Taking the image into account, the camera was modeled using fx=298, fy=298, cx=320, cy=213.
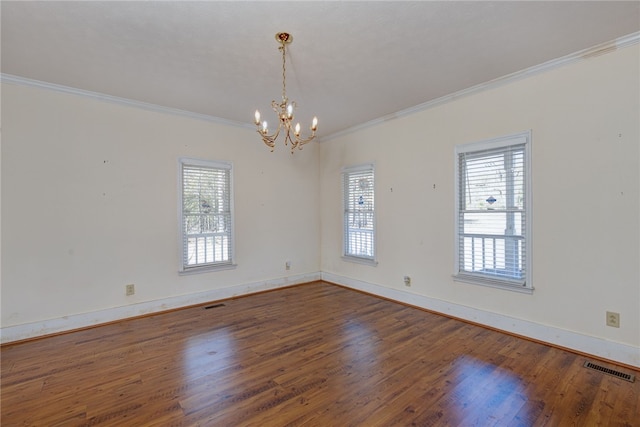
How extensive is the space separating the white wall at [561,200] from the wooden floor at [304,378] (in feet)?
1.20

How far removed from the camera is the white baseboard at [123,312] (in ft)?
10.4

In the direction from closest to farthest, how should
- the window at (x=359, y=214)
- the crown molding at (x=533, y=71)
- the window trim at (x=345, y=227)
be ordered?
the crown molding at (x=533, y=71)
the window trim at (x=345, y=227)
the window at (x=359, y=214)

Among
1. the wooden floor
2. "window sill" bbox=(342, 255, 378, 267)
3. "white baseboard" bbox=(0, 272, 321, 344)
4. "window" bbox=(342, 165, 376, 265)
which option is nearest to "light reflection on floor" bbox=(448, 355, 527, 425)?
the wooden floor

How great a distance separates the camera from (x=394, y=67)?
300cm

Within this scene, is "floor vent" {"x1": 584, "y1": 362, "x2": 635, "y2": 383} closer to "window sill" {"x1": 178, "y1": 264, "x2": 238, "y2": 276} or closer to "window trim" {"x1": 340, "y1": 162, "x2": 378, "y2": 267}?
"window trim" {"x1": 340, "y1": 162, "x2": 378, "y2": 267}

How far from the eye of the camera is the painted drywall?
10.4ft

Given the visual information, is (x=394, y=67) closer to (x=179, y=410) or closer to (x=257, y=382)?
(x=257, y=382)

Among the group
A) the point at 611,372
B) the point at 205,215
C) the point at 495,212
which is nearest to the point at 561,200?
the point at 495,212

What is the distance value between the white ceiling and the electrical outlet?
2366mm

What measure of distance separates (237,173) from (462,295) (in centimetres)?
364

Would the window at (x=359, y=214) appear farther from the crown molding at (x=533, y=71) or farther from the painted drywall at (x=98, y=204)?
the painted drywall at (x=98, y=204)

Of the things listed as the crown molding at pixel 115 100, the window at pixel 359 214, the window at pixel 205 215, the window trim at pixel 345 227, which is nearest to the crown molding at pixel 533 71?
the window trim at pixel 345 227

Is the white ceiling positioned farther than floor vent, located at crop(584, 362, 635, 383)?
No

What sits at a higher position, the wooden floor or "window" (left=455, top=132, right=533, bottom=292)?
"window" (left=455, top=132, right=533, bottom=292)
